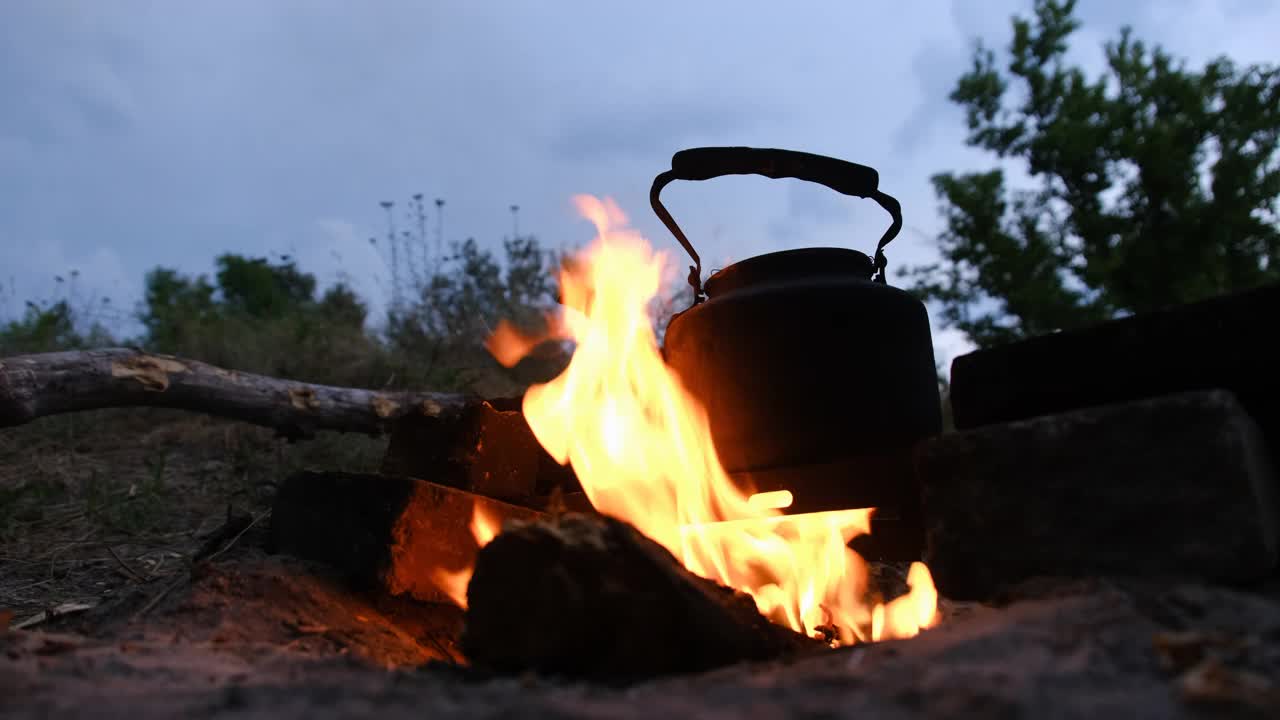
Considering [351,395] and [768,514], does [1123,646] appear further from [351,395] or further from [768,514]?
[351,395]

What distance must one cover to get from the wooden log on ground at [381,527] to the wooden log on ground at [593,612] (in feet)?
2.07

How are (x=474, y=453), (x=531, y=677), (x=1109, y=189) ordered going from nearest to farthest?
(x=531, y=677)
(x=474, y=453)
(x=1109, y=189)

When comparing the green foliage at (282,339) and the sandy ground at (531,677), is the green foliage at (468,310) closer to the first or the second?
the green foliage at (282,339)

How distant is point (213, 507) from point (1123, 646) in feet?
13.3

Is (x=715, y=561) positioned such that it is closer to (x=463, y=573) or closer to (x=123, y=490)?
(x=463, y=573)

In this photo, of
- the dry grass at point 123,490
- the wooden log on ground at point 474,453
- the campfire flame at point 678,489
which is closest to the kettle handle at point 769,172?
the campfire flame at point 678,489

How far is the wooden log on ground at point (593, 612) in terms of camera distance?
5.01ft

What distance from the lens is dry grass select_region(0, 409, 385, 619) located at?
307cm

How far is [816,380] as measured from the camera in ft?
7.52

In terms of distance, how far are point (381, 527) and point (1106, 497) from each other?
173 centimetres

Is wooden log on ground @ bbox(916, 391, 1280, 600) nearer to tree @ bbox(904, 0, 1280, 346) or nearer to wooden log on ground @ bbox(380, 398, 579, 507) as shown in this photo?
wooden log on ground @ bbox(380, 398, 579, 507)

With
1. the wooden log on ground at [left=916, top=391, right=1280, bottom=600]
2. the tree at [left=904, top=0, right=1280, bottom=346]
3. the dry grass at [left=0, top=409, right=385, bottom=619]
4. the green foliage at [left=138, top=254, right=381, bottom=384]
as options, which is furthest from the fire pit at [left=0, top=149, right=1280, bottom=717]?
the tree at [left=904, top=0, right=1280, bottom=346]

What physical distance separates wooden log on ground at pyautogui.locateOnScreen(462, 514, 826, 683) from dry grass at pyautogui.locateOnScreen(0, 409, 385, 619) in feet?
4.15

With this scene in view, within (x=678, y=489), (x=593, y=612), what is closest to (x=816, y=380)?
(x=678, y=489)
